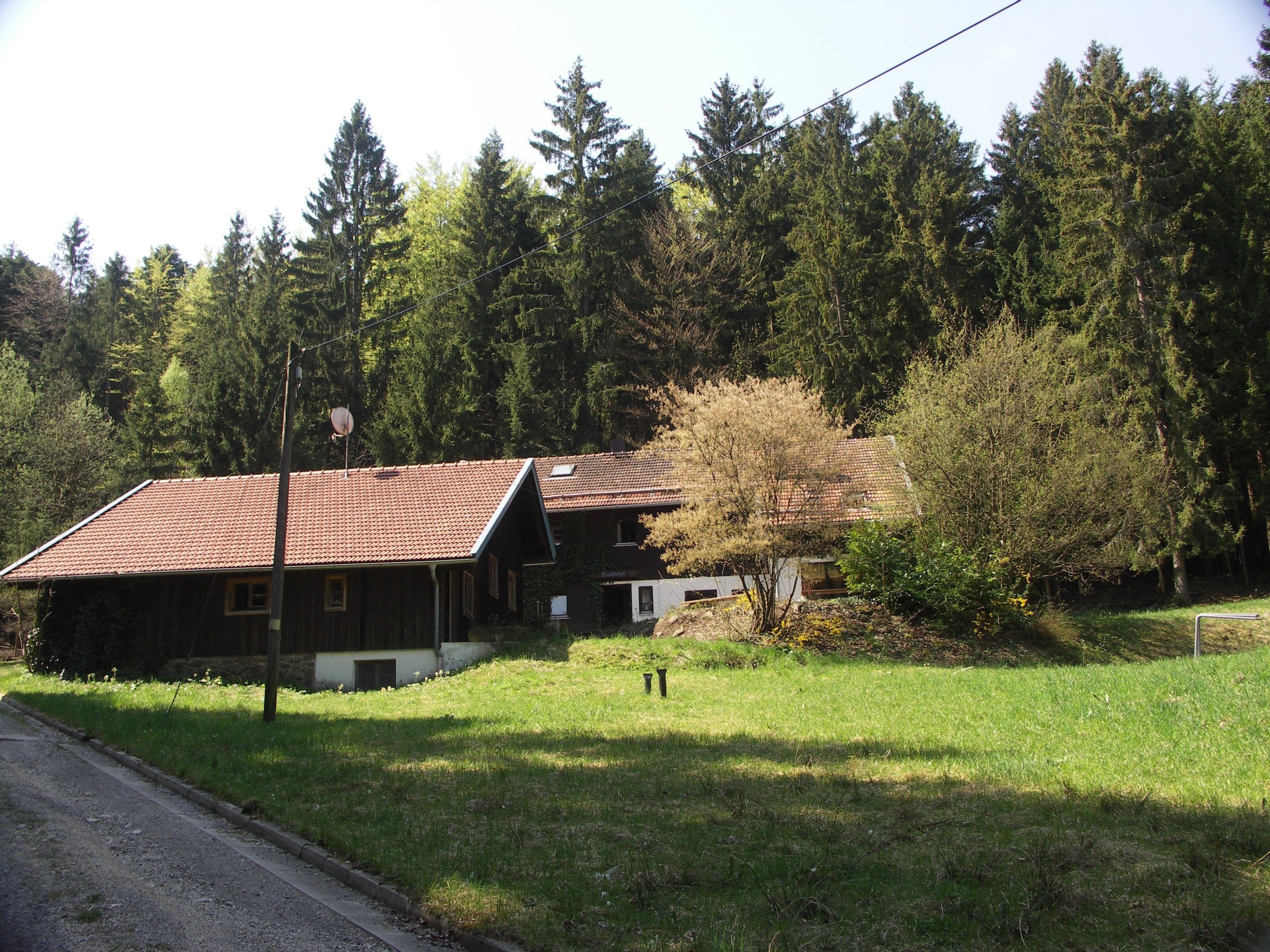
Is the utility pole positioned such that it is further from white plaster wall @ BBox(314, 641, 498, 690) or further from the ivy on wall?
the ivy on wall

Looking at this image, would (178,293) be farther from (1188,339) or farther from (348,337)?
(1188,339)

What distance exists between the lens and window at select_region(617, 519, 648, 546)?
32656 millimetres

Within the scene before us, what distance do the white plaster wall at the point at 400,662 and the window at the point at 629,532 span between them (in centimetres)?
1202

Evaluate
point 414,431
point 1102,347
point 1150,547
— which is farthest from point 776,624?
point 414,431

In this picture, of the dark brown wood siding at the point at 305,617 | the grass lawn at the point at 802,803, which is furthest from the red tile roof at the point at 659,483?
the grass lawn at the point at 802,803

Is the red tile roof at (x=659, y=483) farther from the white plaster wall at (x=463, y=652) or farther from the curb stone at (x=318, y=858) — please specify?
the curb stone at (x=318, y=858)

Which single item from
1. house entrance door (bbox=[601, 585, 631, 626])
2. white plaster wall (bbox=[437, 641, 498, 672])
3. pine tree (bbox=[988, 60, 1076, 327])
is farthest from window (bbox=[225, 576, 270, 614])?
pine tree (bbox=[988, 60, 1076, 327])

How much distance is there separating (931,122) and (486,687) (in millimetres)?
38897

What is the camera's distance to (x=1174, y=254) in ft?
109

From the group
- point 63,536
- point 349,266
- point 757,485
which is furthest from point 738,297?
point 63,536

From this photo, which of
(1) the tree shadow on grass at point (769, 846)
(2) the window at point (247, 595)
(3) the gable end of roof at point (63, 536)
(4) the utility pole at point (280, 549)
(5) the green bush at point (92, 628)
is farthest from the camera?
(2) the window at point (247, 595)

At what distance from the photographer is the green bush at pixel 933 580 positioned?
71.1ft

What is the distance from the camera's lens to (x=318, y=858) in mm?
7090

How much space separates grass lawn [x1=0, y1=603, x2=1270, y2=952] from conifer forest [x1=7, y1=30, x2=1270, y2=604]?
59.8 feet
